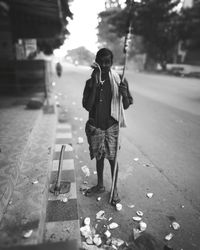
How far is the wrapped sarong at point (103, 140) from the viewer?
3486 mm

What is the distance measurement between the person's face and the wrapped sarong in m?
0.80

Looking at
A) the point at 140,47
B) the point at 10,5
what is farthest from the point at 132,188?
the point at 140,47

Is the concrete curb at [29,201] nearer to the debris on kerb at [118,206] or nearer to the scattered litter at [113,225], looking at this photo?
the scattered litter at [113,225]

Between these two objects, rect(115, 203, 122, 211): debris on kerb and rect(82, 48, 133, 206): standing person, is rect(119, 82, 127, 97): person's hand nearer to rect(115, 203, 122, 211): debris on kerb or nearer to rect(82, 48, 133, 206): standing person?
rect(82, 48, 133, 206): standing person

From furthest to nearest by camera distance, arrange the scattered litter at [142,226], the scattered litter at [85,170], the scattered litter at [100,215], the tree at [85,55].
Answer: the tree at [85,55]
the scattered litter at [85,170]
the scattered litter at [100,215]
the scattered litter at [142,226]

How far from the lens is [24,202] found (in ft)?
10.4

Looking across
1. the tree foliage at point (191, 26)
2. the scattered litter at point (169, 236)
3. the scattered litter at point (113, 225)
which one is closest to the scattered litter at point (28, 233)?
the scattered litter at point (113, 225)

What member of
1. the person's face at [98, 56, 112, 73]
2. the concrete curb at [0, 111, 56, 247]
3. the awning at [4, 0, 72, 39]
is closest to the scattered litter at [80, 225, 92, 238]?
the concrete curb at [0, 111, 56, 247]

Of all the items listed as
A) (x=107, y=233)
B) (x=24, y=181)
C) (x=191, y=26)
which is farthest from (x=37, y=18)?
(x=191, y=26)

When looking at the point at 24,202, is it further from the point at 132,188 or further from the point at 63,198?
the point at 132,188

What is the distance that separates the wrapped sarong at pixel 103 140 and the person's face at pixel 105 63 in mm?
804

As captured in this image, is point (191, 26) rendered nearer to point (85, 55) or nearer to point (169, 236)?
point (85, 55)

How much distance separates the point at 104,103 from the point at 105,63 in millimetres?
540

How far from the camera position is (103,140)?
3.52 metres
